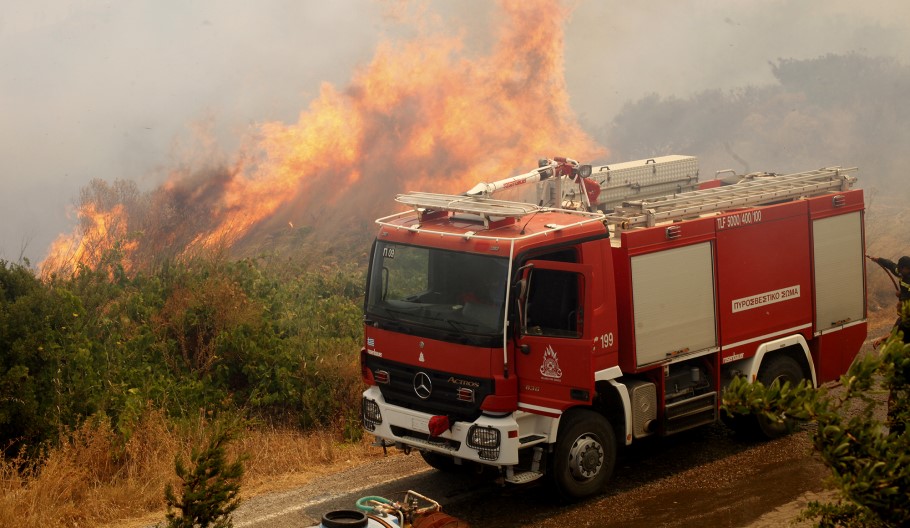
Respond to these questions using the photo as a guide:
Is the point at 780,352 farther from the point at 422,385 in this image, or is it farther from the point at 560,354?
the point at 422,385

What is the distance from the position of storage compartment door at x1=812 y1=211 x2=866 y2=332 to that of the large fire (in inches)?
488

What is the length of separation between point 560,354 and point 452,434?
1312 mm

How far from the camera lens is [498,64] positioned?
25.3 meters

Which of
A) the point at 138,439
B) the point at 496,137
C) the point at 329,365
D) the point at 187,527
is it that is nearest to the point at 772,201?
the point at 329,365

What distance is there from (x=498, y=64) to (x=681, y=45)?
20592 mm

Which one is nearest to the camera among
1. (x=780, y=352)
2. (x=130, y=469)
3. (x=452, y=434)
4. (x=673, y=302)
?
(x=452, y=434)

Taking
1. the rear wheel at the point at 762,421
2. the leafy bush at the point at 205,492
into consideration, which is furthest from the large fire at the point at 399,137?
the leafy bush at the point at 205,492

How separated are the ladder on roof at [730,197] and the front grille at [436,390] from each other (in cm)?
245

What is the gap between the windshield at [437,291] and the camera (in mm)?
9305

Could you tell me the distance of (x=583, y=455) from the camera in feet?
32.2

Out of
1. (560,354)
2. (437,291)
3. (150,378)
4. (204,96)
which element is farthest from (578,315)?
(204,96)

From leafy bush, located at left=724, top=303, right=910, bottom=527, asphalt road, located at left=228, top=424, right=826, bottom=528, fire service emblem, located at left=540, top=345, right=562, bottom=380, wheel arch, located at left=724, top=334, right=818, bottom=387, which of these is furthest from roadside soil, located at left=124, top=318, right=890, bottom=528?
leafy bush, located at left=724, top=303, right=910, bottom=527

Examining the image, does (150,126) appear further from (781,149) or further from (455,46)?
(781,149)

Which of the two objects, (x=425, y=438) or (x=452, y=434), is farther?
(x=425, y=438)
